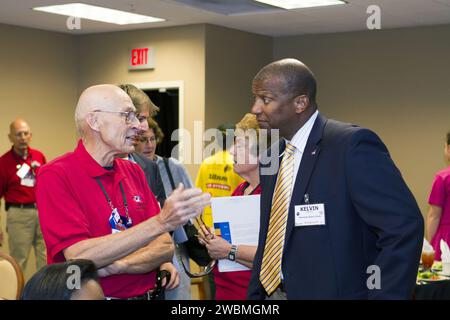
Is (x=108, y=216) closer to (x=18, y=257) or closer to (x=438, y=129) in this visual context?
(x=18, y=257)

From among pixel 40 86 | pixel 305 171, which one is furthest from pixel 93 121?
pixel 40 86

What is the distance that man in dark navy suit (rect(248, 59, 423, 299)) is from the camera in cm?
239

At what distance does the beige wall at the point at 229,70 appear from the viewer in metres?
8.95

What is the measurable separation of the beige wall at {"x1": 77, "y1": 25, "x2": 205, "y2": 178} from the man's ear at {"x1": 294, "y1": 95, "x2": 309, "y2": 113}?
6199 mm

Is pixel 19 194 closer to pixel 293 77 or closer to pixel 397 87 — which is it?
pixel 397 87

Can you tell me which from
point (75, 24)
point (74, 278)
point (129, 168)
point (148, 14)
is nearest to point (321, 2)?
point (148, 14)

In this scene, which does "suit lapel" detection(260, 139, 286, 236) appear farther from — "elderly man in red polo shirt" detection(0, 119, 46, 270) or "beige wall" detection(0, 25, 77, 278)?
"beige wall" detection(0, 25, 77, 278)

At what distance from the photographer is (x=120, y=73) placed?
9.64 m

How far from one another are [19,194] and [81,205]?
581 centimetres

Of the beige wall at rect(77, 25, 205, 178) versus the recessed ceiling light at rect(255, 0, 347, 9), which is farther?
the beige wall at rect(77, 25, 205, 178)

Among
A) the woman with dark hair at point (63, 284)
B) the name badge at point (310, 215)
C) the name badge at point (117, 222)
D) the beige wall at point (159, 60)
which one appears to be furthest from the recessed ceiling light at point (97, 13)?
the woman with dark hair at point (63, 284)

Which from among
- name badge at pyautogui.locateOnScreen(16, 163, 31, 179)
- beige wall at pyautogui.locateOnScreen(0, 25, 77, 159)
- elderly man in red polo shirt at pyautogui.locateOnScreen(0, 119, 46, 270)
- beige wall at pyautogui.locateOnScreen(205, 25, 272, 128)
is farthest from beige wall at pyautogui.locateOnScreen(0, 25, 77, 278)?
beige wall at pyautogui.locateOnScreen(205, 25, 272, 128)

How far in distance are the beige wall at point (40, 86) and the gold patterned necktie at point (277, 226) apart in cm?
667

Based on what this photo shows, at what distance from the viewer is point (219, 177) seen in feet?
19.0
